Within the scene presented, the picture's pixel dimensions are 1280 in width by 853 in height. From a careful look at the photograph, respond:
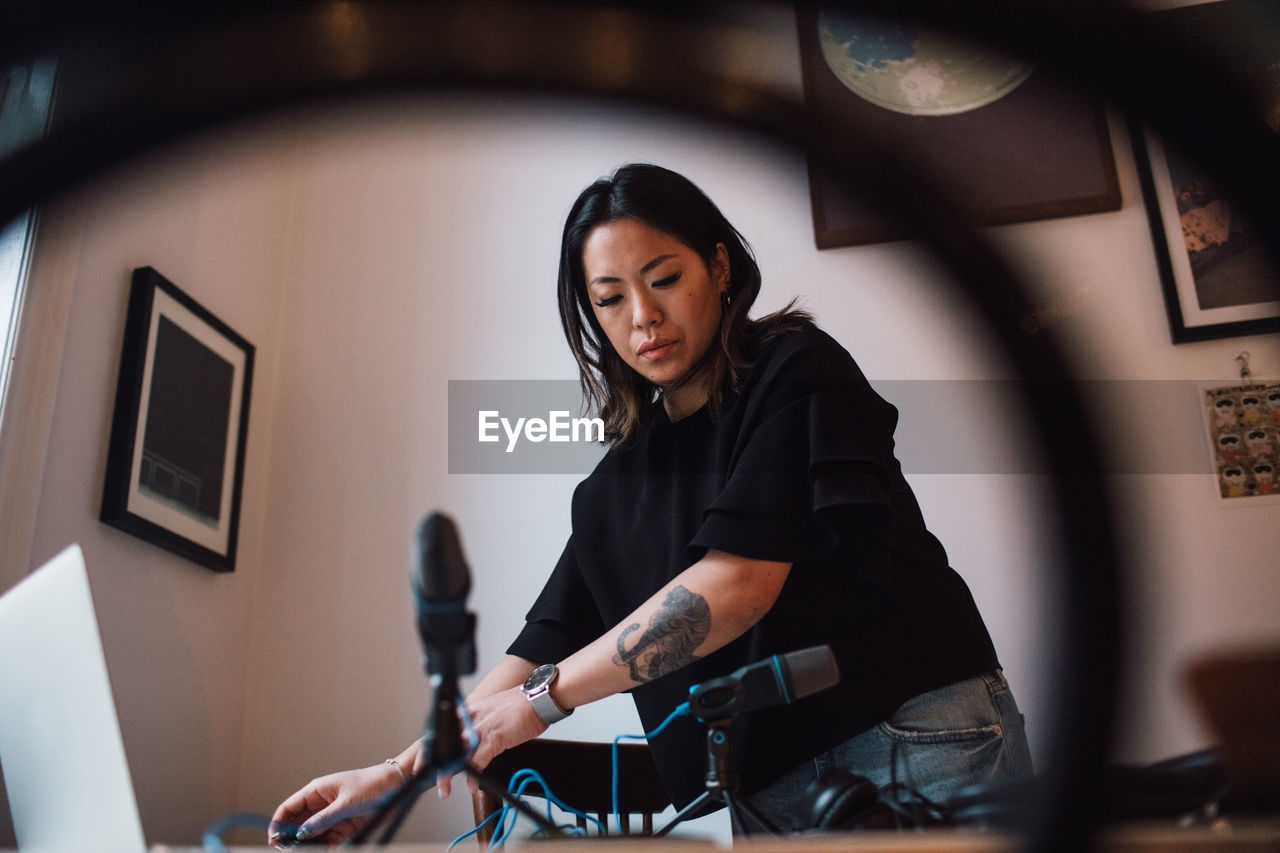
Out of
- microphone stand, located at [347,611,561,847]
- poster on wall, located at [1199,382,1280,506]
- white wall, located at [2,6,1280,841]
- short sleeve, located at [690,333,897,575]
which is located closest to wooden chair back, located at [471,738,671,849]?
white wall, located at [2,6,1280,841]

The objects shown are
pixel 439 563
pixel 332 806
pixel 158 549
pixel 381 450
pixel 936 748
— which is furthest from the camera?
pixel 381 450

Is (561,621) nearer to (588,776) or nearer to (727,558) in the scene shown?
(588,776)

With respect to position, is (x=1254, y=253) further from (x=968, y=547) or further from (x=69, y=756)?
(x=968, y=547)

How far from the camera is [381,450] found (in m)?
2.03

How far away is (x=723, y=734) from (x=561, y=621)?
1.76 feet

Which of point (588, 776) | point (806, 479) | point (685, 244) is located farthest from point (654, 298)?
point (588, 776)

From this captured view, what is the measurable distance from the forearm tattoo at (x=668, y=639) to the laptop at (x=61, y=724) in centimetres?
38

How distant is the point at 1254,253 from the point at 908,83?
173cm

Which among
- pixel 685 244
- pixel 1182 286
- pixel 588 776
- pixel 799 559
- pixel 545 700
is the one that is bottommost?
pixel 588 776

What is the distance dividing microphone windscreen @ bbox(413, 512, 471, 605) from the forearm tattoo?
1.39 feet

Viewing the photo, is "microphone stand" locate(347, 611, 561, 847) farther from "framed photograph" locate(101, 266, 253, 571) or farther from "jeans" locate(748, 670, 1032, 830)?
"framed photograph" locate(101, 266, 253, 571)

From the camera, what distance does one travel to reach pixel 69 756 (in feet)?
1.96

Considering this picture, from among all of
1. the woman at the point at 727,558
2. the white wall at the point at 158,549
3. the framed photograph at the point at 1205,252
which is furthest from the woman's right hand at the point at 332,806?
the framed photograph at the point at 1205,252

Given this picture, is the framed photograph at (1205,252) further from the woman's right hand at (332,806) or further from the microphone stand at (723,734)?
the woman's right hand at (332,806)
